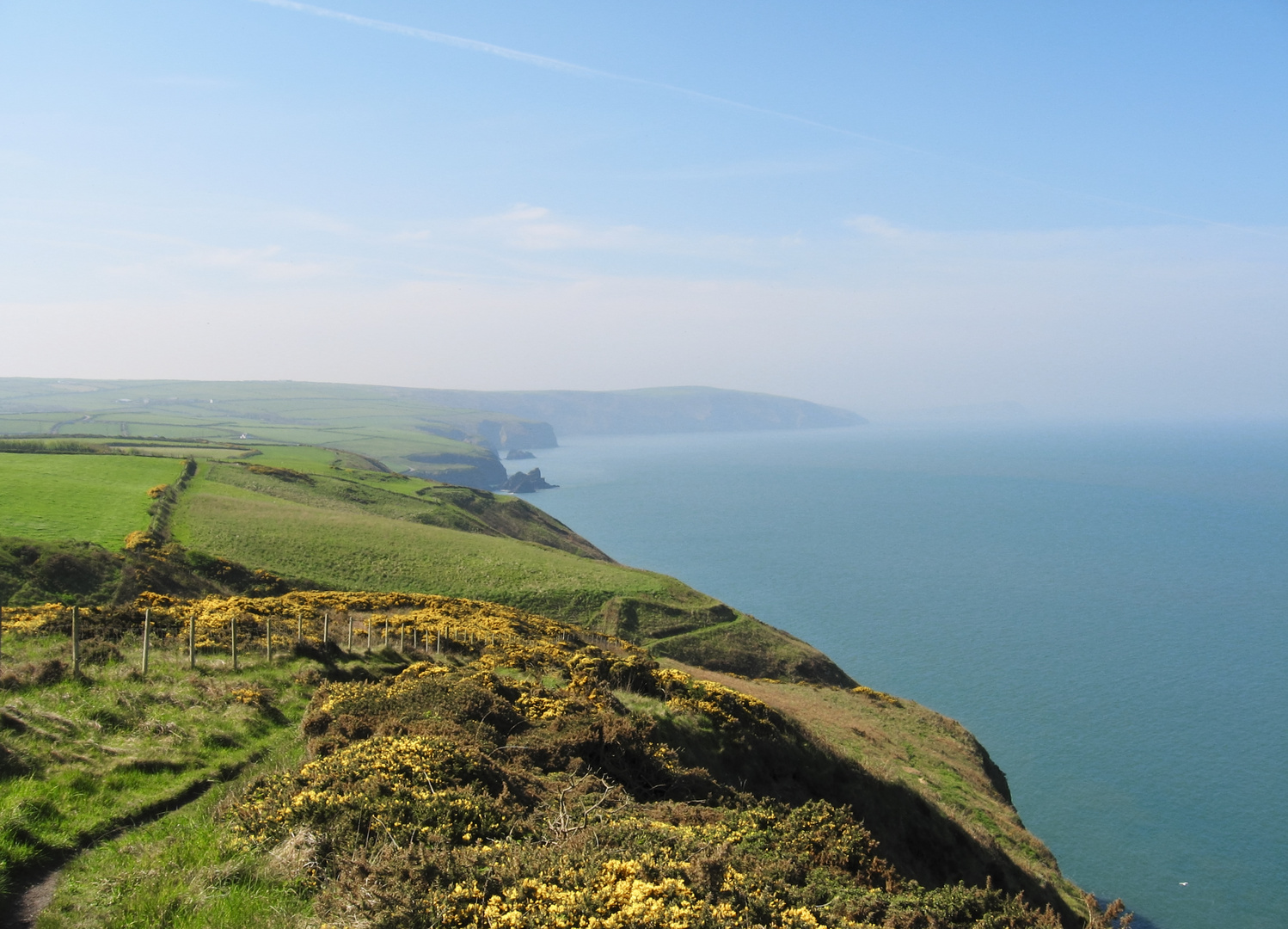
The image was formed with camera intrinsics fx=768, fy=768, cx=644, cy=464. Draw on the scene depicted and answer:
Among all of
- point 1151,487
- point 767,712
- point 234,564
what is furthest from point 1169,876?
point 1151,487

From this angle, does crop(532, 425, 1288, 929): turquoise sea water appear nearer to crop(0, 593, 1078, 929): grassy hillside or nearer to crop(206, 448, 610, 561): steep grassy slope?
crop(206, 448, 610, 561): steep grassy slope

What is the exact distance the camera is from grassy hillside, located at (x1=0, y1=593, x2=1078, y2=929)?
343 inches

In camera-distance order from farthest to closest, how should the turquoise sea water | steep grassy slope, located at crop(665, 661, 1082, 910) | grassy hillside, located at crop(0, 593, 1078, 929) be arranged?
1. the turquoise sea water
2. steep grassy slope, located at crop(665, 661, 1082, 910)
3. grassy hillside, located at crop(0, 593, 1078, 929)

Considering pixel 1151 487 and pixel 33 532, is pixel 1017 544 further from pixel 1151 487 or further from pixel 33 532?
pixel 33 532

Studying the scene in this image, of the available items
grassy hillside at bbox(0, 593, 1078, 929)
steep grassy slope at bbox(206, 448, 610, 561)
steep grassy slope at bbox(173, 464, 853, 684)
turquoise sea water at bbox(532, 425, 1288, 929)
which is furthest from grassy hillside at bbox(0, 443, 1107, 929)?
steep grassy slope at bbox(206, 448, 610, 561)

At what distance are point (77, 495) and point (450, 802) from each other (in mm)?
57828

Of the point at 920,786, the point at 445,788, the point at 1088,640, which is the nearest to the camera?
the point at 445,788

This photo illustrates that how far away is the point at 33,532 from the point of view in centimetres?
4394

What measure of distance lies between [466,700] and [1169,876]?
1636 inches

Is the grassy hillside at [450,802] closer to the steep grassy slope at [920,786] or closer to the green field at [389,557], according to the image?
the steep grassy slope at [920,786]

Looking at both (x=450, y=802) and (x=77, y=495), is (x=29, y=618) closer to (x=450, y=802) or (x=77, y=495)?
(x=450, y=802)

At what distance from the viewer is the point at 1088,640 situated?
259ft

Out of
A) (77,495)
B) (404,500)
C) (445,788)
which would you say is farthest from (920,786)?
(404,500)

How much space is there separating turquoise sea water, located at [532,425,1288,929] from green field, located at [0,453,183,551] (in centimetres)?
5910
